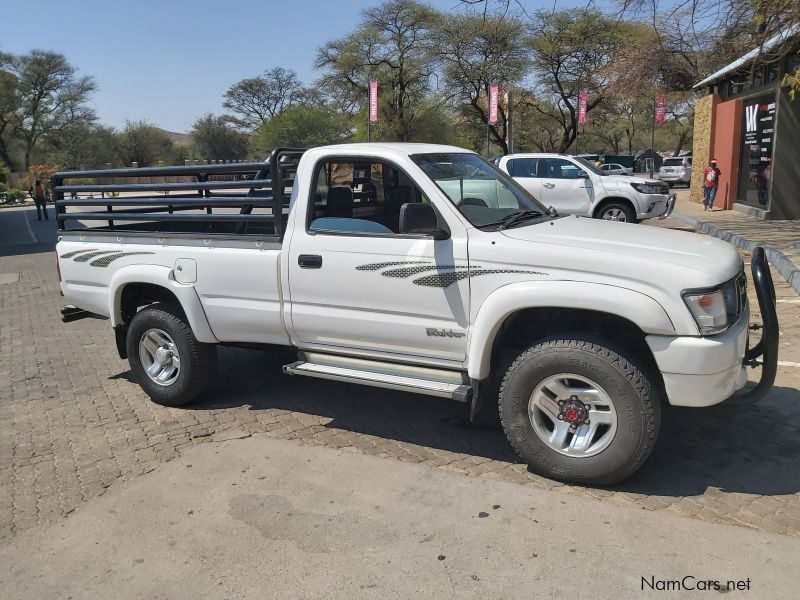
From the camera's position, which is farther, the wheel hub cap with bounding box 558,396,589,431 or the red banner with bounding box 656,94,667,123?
the red banner with bounding box 656,94,667,123

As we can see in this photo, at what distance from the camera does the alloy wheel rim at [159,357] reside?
5410 millimetres

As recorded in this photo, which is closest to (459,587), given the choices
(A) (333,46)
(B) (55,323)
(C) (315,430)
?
(C) (315,430)

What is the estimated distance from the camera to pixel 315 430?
4934 millimetres

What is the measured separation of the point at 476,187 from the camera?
480 centimetres

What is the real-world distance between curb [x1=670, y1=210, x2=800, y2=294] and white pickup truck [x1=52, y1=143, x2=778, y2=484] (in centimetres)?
343

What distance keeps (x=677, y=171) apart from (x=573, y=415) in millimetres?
37728

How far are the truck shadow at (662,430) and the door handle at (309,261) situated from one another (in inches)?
48.0

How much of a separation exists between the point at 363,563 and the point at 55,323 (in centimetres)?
694

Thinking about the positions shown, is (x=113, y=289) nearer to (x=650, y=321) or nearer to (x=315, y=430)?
(x=315, y=430)

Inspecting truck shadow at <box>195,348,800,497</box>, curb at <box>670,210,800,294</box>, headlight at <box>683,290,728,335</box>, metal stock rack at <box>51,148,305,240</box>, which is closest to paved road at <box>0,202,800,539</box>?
truck shadow at <box>195,348,800,497</box>

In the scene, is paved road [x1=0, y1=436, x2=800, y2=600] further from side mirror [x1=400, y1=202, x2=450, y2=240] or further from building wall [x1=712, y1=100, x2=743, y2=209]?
building wall [x1=712, y1=100, x2=743, y2=209]

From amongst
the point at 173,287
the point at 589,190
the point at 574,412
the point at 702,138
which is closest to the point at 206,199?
the point at 173,287

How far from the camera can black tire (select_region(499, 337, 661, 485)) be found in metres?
3.69

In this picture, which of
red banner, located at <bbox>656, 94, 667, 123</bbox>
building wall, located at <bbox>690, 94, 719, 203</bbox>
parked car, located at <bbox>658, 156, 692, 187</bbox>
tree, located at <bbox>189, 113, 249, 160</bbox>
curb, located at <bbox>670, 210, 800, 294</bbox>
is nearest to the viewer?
curb, located at <bbox>670, 210, 800, 294</bbox>
